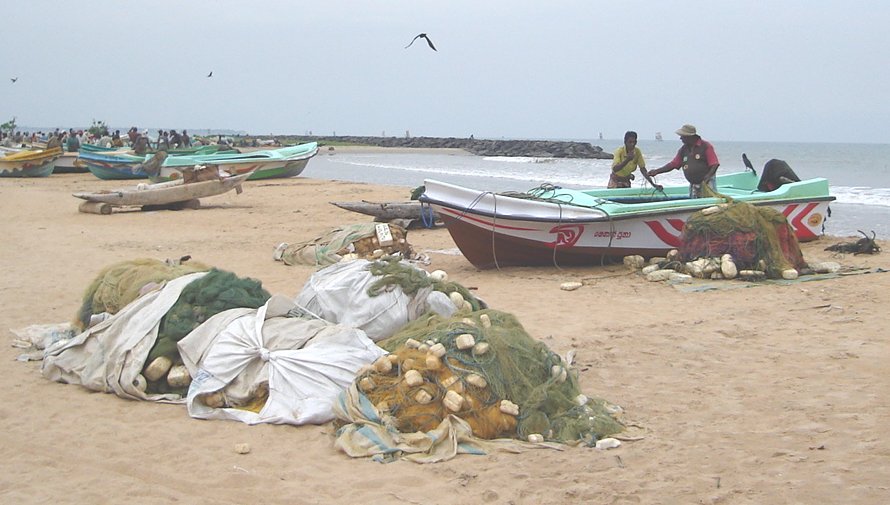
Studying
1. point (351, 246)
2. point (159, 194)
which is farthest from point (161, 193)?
point (351, 246)

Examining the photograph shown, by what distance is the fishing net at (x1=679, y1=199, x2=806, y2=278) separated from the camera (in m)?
9.20

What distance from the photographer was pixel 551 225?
9.78m

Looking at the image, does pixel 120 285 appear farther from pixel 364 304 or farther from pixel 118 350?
pixel 364 304

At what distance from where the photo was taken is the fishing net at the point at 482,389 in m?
4.45

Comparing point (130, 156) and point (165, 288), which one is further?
point (130, 156)

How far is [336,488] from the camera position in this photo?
3.89 metres

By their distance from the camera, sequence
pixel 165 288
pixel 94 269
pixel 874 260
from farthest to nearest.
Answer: pixel 874 260 → pixel 94 269 → pixel 165 288

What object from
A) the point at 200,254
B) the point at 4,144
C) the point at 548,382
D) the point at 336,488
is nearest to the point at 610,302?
the point at 548,382

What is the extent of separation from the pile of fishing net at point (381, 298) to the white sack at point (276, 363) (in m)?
0.32

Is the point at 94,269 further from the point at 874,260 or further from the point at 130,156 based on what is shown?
the point at 130,156

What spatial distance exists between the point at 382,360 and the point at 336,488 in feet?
3.00

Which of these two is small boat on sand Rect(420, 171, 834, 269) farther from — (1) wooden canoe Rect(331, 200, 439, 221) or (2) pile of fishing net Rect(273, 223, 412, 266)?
(1) wooden canoe Rect(331, 200, 439, 221)

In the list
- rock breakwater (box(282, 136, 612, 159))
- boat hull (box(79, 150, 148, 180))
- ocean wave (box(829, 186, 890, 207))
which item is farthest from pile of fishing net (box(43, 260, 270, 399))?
rock breakwater (box(282, 136, 612, 159))

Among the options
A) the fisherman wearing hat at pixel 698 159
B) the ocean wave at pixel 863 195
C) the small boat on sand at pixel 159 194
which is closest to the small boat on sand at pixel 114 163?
the small boat on sand at pixel 159 194
